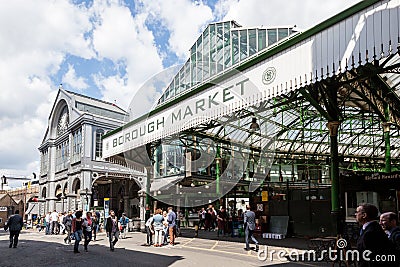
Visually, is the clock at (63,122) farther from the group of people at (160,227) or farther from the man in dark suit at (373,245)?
the man in dark suit at (373,245)

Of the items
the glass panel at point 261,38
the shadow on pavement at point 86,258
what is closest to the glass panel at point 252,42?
the glass panel at point 261,38

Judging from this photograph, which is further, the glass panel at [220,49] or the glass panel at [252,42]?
the glass panel at [220,49]

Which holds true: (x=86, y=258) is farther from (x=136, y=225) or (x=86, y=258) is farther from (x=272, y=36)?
(x=272, y=36)

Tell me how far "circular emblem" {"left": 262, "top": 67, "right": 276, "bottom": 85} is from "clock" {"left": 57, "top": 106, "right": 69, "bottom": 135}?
33.8 m

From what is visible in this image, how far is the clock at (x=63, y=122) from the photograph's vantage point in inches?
1675

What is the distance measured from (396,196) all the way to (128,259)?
400 inches

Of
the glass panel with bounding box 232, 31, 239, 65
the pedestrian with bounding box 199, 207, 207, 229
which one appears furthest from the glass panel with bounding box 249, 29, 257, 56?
the pedestrian with bounding box 199, 207, 207, 229

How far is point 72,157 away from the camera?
38.9 meters

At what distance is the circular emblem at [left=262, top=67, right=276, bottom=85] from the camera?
11.9 m

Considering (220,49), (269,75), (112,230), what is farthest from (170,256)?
(220,49)

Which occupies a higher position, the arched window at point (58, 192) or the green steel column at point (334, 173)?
the green steel column at point (334, 173)

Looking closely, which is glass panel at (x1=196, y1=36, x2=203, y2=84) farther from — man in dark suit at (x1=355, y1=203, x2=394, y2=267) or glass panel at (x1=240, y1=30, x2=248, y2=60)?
man in dark suit at (x1=355, y1=203, x2=394, y2=267)

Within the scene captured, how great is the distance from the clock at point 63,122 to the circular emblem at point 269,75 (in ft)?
111

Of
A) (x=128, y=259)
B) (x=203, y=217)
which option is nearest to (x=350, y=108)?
(x=203, y=217)
